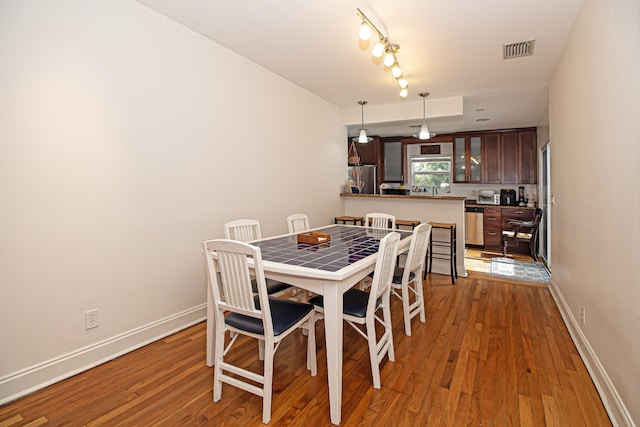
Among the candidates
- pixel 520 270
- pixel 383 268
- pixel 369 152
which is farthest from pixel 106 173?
pixel 369 152

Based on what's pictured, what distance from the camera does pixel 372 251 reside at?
7.93ft

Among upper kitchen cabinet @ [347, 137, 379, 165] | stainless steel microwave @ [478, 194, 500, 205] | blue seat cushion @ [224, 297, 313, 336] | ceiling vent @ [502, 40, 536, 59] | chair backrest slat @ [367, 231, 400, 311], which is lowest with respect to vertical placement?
blue seat cushion @ [224, 297, 313, 336]

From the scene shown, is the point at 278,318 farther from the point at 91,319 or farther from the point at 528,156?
the point at 528,156

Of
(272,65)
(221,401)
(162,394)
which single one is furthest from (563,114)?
(162,394)

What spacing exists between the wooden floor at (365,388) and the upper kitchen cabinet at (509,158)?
489 cm

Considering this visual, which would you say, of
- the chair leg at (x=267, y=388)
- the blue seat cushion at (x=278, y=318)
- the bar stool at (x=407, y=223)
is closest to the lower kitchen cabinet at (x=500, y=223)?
the bar stool at (x=407, y=223)

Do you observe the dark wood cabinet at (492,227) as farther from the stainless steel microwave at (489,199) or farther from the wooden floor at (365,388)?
the wooden floor at (365,388)

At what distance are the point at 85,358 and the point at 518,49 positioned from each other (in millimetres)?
4393

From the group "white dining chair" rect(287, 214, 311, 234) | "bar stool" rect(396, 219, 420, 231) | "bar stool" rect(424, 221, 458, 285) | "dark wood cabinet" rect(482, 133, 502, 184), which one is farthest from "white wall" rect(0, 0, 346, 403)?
"dark wood cabinet" rect(482, 133, 502, 184)

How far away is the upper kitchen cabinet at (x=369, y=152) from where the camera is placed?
26.2 ft

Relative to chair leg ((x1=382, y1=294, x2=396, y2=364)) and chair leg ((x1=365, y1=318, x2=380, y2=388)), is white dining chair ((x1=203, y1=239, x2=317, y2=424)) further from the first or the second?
chair leg ((x1=382, y1=294, x2=396, y2=364))

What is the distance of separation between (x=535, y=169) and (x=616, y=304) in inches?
232

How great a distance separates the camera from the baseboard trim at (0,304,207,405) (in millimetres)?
1967

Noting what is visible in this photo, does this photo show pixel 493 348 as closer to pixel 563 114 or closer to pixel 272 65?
pixel 563 114
